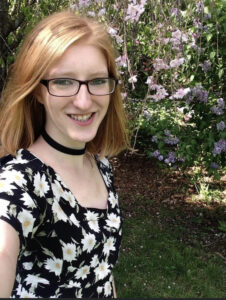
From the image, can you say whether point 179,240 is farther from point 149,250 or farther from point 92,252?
point 92,252

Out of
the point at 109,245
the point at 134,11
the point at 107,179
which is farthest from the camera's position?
the point at 134,11

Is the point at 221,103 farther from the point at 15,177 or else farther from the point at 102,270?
the point at 15,177

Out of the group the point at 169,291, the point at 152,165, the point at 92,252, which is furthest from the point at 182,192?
the point at 92,252

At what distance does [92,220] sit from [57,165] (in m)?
0.21

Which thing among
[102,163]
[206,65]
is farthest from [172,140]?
[102,163]

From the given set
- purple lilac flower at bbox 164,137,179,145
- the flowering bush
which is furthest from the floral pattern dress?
purple lilac flower at bbox 164,137,179,145

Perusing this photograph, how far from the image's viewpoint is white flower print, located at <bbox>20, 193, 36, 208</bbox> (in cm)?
116

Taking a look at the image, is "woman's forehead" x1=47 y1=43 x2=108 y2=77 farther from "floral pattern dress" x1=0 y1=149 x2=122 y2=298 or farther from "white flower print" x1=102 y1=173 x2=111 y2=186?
"white flower print" x1=102 y1=173 x2=111 y2=186

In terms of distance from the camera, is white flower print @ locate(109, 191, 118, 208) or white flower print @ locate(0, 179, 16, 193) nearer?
white flower print @ locate(0, 179, 16, 193)

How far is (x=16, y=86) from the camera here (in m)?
1.41

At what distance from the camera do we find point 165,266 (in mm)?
3910

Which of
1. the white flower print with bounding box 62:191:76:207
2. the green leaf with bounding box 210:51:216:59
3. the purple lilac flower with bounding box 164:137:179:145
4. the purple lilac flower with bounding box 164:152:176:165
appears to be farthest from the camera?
the purple lilac flower with bounding box 164:152:176:165

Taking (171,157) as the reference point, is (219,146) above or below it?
above

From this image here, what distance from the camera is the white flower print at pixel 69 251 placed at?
129 cm
